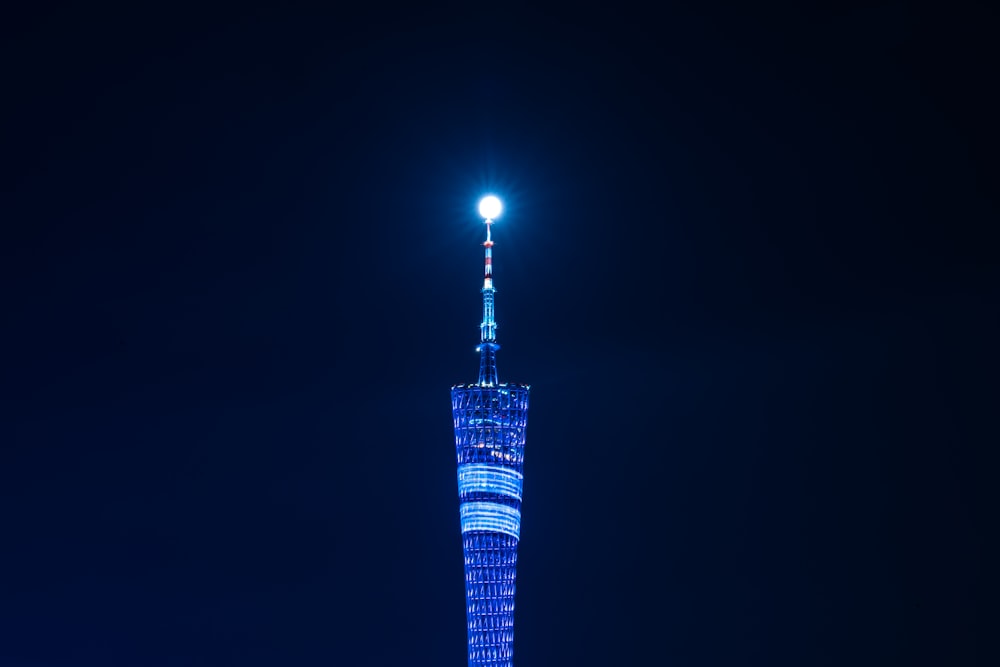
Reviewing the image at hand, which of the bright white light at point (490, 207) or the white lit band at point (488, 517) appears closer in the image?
the white lit band at point (488, 517)

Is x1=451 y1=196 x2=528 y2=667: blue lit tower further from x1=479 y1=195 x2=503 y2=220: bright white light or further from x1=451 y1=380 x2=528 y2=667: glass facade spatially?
x1=479 y1=195 x2=503 y2=220: bright white light

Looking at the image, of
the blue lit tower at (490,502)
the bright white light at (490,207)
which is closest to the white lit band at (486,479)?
the blue lit tower at (490,502)

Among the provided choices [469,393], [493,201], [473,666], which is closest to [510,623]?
[473,666]

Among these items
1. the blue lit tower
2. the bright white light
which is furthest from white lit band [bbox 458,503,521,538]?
the bright white light

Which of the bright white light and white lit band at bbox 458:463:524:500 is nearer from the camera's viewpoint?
white lit band at bbox 458:463:524:500

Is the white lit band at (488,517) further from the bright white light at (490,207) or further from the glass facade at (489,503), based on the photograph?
the bright white light at (490,207)

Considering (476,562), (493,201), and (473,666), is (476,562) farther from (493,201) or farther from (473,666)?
(493,201)
